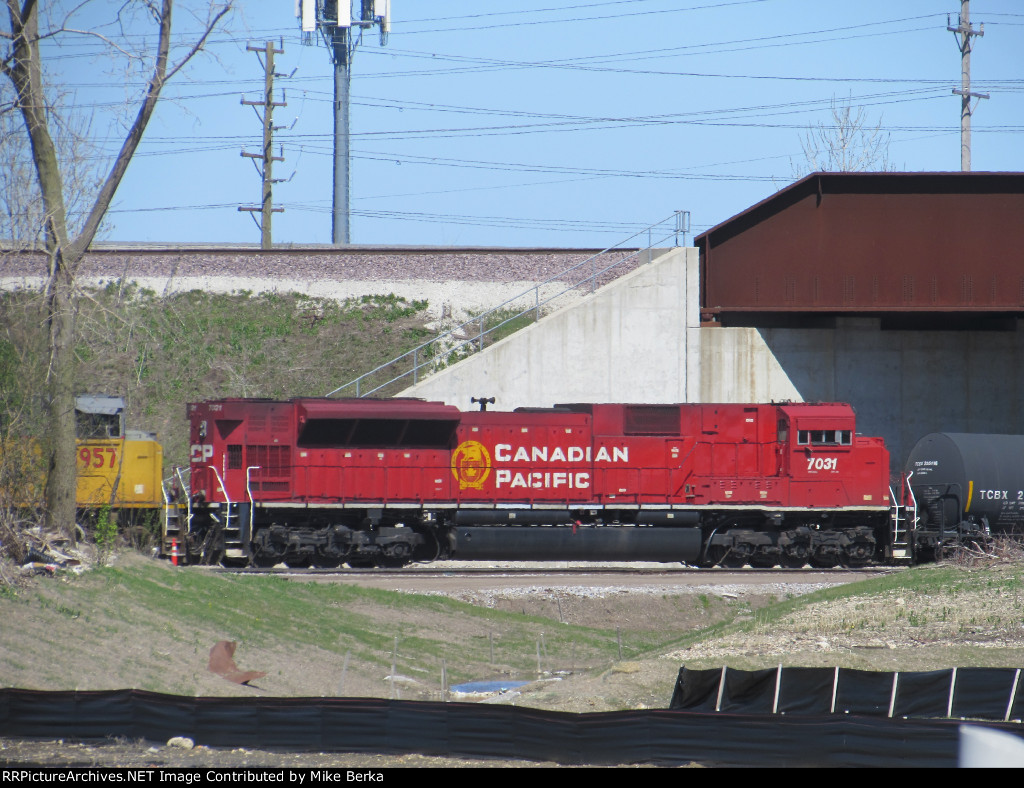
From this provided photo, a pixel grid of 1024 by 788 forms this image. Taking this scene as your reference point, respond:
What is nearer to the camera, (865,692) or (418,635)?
(865,692)

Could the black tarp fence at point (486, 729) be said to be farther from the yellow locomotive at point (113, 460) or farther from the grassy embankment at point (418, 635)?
the yellow locomotive at point (113, 460)

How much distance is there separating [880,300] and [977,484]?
7835 millimetres

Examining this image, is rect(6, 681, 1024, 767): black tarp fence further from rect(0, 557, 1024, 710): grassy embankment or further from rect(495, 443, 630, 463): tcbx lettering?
rect(495, 443, 630, 463): tcbx lettering

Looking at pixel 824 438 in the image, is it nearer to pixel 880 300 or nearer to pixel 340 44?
pixel 880 300

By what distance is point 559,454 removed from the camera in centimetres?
2339

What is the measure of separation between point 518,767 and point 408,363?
84.4 feet

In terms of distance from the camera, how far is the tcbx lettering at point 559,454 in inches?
915

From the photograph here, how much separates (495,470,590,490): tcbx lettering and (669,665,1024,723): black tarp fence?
11.9 metres

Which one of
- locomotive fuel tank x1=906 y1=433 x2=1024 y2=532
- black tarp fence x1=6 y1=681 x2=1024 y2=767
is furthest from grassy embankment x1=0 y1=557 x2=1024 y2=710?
locomotive fuel tank x1=906 y1=433 x2=1024 y2=532

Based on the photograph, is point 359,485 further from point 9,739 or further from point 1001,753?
point 1001,753

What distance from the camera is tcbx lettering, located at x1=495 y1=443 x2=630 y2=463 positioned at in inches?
915

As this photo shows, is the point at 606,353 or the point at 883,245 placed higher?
the point at 883,245

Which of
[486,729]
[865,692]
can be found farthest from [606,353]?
[486,729]

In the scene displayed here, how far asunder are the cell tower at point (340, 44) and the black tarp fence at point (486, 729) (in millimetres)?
39869
